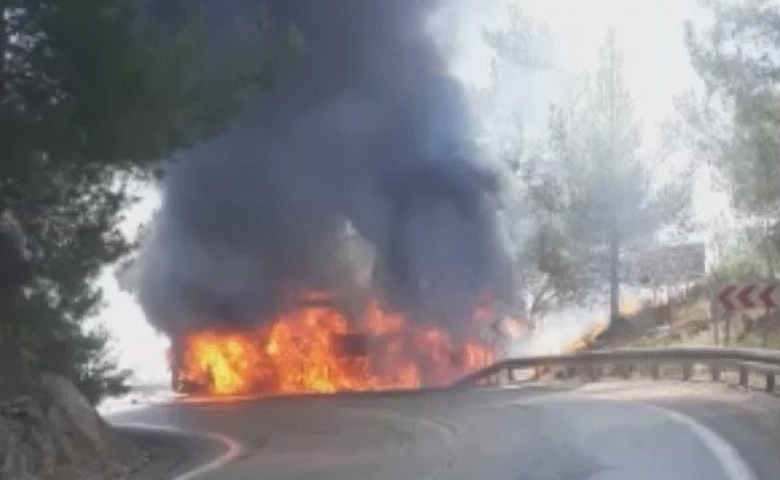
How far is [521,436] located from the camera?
14.6 meters

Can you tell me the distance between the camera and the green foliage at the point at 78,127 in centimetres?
1431

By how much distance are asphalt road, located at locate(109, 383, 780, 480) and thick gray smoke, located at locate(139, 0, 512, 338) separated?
465 inches

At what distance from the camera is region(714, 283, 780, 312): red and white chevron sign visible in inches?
832

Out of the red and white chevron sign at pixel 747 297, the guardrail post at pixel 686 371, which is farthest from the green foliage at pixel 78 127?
the guardrail post at pixel 686 371

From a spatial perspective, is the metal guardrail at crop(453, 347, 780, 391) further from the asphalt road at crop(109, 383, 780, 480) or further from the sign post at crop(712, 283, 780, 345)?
the sign post at crop(712, 283, 780, 345)

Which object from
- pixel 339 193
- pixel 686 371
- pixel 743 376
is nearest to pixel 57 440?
pixel 743 376

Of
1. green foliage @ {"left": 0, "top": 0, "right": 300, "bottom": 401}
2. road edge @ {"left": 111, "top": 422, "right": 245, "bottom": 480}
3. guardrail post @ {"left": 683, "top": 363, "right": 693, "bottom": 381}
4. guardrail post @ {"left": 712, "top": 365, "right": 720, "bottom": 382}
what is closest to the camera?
road edge @ {"left": 111, "top": 422, "right": 245, "bottom": 480}

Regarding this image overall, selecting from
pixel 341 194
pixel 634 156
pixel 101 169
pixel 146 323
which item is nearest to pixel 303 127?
pixel 341 194

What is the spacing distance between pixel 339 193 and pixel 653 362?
13.6m

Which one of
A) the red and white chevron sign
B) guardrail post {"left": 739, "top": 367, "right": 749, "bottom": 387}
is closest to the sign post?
the red and white chevron sign

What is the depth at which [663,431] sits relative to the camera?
527 inches

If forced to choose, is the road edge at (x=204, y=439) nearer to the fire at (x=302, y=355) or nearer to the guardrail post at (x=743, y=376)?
the guardrail post at (x=743, y=376)

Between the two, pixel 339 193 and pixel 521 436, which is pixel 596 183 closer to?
pixel 339 193

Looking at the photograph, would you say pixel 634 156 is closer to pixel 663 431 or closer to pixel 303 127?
pixel 303 127
